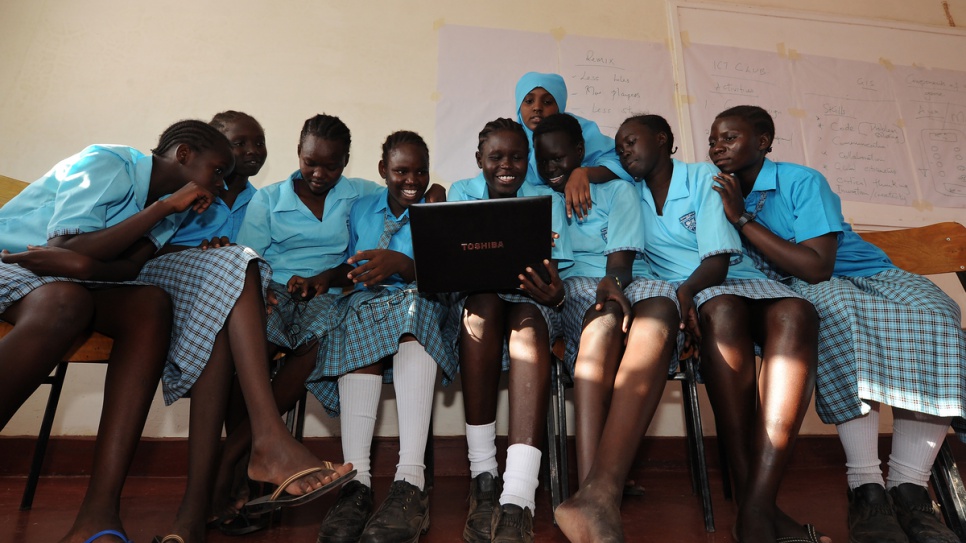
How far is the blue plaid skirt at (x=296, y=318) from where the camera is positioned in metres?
1.71

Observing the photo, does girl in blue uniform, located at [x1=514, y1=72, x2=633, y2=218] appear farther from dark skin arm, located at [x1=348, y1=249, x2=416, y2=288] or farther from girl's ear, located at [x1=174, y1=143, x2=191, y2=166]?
girl's ear, located at [x1=174, y1=143, x2=191, y2=166]

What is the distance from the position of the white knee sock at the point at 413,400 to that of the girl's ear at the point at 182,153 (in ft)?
2.32

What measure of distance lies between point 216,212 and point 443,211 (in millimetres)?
803

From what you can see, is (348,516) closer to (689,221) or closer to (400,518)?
(400,518)

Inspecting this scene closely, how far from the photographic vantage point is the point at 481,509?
143 cm

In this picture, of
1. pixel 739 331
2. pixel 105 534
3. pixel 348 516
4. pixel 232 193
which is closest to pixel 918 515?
pixel 739 331

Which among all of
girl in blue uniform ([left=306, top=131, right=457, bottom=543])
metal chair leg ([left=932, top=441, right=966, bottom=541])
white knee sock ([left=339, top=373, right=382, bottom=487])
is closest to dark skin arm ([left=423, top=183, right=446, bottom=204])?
girl in blue uniform ([left=306, top=131, right=457, bottom=543])

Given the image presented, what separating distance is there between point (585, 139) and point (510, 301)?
0.92 metres

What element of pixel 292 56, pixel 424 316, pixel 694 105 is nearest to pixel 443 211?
pixel 424 316

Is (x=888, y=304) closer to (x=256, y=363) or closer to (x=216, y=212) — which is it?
(x=256, y=363)

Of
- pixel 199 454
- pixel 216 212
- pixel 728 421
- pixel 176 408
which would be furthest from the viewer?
pixel 176 408

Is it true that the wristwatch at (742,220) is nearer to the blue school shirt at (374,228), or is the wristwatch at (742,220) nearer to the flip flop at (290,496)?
the blue school shirt at (374,228)

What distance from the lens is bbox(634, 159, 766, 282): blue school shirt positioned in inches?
70.6

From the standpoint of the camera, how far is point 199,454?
4.43 ft
